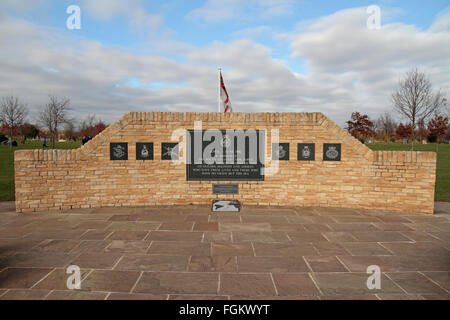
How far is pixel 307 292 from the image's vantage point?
3.21m

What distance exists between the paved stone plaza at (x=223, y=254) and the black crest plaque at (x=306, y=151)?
162cm

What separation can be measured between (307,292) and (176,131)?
548 cm

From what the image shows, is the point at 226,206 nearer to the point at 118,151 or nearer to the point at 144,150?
the point at 144,150

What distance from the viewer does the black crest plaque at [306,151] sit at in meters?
7.43

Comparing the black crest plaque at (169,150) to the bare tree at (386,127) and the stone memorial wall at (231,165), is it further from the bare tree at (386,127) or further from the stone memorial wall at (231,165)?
the bare tree at (386,127)

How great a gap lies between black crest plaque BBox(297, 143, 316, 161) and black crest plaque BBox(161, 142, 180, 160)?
357cm

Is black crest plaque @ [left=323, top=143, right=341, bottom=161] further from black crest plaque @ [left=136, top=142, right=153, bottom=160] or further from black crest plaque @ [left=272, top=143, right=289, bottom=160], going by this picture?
black crest plaque @ [left=136, top=142, right=153, bottom=160]

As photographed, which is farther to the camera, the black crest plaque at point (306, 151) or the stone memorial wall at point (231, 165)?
the black crest plaque at point (306, 151)

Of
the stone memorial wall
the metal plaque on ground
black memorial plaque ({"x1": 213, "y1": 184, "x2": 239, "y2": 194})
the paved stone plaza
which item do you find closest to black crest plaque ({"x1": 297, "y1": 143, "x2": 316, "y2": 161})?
the stone memorial wall

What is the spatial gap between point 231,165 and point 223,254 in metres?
3.57

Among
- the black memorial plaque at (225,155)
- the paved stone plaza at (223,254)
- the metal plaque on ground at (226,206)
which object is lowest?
the paved stone plaza at (223,254)

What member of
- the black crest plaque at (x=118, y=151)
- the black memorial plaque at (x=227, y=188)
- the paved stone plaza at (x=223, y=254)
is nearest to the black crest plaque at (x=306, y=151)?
the paved stone plaza at (x=223, y=254)
